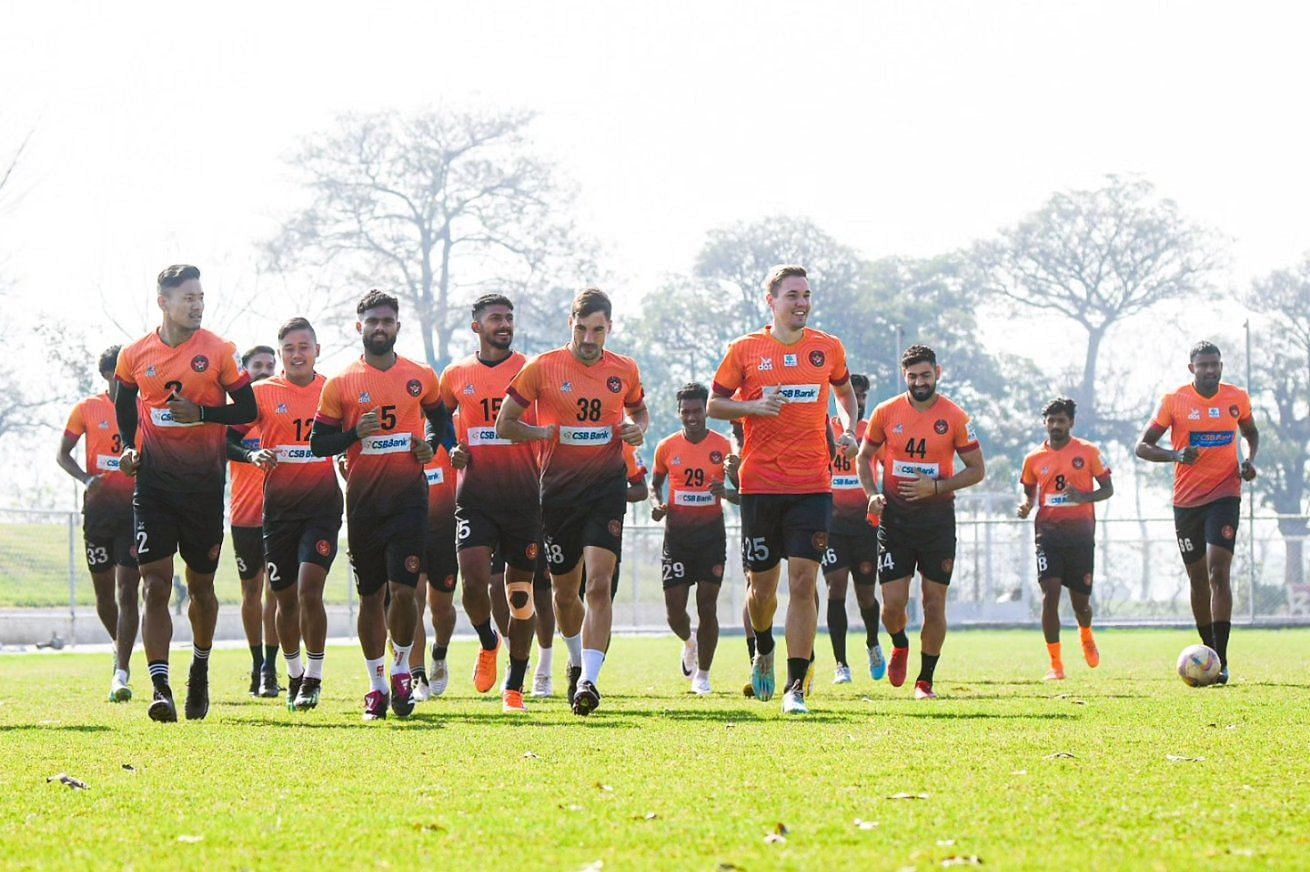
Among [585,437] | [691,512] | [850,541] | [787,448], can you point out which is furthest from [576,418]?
[850,541]

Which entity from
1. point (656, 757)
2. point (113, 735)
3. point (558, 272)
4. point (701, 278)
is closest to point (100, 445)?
point (113, 735)

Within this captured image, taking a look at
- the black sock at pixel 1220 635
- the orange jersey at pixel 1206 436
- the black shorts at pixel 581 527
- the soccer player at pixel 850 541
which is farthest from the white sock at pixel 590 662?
the black sock at pixel 1220 635

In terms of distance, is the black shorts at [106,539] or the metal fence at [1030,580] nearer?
the black shorts at [106,539]

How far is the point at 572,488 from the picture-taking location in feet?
39.1

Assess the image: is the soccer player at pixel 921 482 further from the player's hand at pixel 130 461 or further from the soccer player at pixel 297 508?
the player's hand at pixel 130 461

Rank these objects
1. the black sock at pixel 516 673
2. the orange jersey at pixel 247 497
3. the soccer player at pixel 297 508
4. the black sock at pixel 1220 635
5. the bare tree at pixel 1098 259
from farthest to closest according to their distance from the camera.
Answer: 1. the bare tree at pixel 1098 259
2. the black sock at pixel 1220 635
3. the orange jersey at pixel 247 497
4. the black sock at pixel 516 673
5. the soccer player at pixel 297 508

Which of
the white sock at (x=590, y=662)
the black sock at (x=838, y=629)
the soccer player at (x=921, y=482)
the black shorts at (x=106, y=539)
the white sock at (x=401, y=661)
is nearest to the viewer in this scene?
the white sock at (x=590, y=662)

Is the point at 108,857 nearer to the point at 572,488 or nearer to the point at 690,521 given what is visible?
the point at 572,488

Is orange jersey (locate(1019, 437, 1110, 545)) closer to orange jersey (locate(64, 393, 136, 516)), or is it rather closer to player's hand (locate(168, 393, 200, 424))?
orange jersey (locate(64, 393, 136, 516))

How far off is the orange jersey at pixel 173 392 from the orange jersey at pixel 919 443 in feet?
15.9

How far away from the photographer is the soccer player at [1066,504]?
18.8m

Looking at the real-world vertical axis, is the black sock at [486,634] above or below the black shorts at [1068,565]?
below

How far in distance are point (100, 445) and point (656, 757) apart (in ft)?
28.2

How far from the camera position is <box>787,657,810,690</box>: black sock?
11.5 metres
